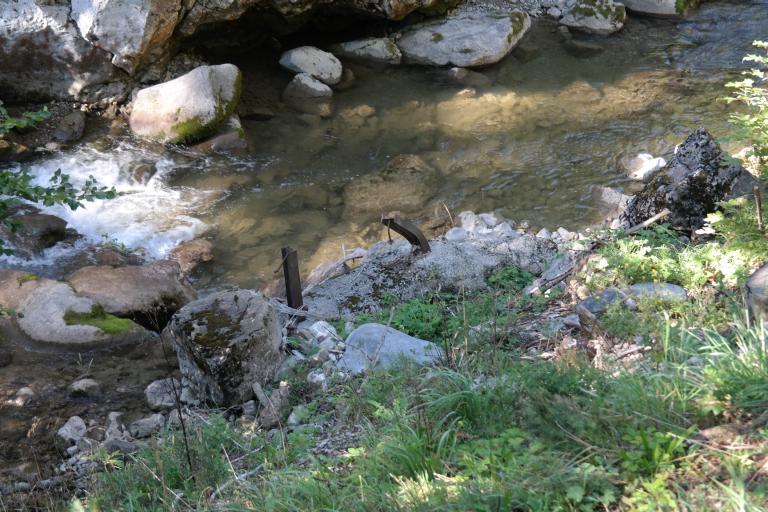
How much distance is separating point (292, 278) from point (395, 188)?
3769 mm

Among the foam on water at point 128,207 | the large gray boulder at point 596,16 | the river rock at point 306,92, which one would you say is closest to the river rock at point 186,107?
the foam on water at point 128,207

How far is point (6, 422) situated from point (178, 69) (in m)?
7.49

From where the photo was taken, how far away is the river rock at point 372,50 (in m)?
12.4

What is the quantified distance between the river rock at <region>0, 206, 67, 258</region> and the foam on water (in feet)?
0.45

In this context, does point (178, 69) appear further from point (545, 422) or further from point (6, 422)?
point (545, 422)

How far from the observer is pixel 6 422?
5109mm

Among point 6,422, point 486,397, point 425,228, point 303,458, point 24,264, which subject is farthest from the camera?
point 425,228

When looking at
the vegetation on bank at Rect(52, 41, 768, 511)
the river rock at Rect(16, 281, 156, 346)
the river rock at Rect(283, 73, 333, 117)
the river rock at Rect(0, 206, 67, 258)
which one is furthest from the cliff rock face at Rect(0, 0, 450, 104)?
the vegetation on bank at Rect(52, 41, 768, 511)

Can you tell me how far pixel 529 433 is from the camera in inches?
122

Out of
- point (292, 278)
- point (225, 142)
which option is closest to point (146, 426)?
point (292, 278)

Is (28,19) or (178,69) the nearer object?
(28,19)

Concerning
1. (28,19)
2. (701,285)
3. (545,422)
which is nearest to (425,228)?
(701,285)

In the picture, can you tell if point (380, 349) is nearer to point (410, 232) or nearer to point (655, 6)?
point (410, 232)

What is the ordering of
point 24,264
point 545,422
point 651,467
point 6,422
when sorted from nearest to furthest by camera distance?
point 651,467 → point 545,422 → point 6,422 → point 24,264
